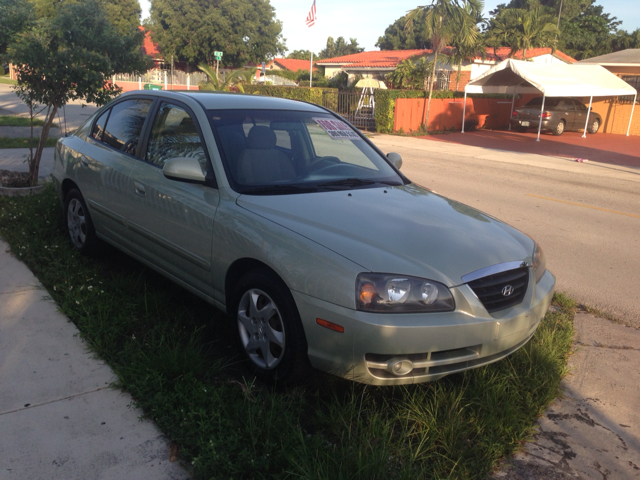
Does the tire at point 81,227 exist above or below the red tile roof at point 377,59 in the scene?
below

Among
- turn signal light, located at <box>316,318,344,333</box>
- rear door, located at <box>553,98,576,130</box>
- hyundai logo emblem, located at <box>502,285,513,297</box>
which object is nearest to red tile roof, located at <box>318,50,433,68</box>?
rear door, located at <box>553,98,576,130</box>

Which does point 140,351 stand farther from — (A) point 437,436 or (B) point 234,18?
(B) point 234,18

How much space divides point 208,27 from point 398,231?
54325 mm

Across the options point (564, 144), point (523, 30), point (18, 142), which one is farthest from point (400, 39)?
point (18, 142)

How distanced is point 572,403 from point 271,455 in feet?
6.30

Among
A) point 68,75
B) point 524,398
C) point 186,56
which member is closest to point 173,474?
point 524,398

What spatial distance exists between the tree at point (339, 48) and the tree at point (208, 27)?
43085 millimetres

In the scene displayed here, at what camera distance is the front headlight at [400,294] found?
286cm

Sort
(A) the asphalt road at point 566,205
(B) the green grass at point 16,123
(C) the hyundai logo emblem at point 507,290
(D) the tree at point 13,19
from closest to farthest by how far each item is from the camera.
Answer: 1. (C) the hyundai logo emblem at point 507,290
2. (A) the asphalt road at point 566,205
3. (D) the tree at point 13,19
4. (B) the green grass at point 16,123

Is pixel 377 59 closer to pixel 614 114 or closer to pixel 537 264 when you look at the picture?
pixel 614 114

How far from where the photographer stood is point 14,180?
303 inches

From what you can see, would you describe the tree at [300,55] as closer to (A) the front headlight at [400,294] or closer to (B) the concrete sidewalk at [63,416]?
(B) the concrete sidewalk at [63,416]

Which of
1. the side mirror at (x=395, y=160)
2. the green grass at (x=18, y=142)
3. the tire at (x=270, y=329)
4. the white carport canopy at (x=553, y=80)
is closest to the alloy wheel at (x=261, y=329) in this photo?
the tire at (x=270, y=329)

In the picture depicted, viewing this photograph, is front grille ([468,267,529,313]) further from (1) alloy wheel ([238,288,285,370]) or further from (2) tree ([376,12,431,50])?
(2) tree ([376,12,431,50])
